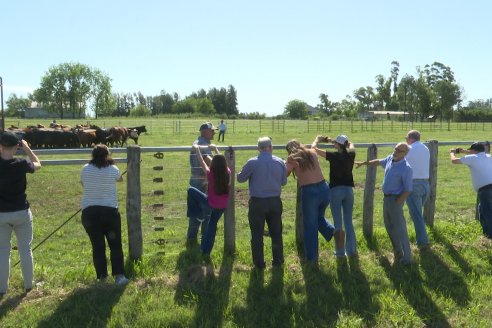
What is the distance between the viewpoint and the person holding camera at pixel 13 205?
4.99 meters

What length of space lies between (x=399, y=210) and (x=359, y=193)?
6.56 metres

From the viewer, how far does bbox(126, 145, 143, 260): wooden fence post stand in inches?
241

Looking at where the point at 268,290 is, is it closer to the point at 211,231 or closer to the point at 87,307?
the point at 211,231

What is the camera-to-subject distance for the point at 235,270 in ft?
19.7

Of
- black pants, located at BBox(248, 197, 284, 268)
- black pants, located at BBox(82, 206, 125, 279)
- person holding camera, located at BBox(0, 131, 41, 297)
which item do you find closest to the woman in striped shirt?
black pants, located at BBox(82, 206, 125, 279)

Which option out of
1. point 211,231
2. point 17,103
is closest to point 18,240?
point 211,231

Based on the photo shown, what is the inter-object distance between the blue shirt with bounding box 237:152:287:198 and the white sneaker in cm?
169

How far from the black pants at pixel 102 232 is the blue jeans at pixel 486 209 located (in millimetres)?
5231

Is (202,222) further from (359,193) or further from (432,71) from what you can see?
(432,71)

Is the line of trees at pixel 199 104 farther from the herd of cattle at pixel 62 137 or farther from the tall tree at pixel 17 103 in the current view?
the herd of cattle at pixel 62 137

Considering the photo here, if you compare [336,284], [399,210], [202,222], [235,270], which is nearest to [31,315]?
[235,270]

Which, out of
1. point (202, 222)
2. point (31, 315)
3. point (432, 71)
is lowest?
point (31, 315)

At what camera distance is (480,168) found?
7266mm

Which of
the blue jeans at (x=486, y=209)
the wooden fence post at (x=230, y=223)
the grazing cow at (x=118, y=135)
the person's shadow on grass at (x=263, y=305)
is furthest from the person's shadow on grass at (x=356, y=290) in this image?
the grazing cow at (x=118, y=135)
